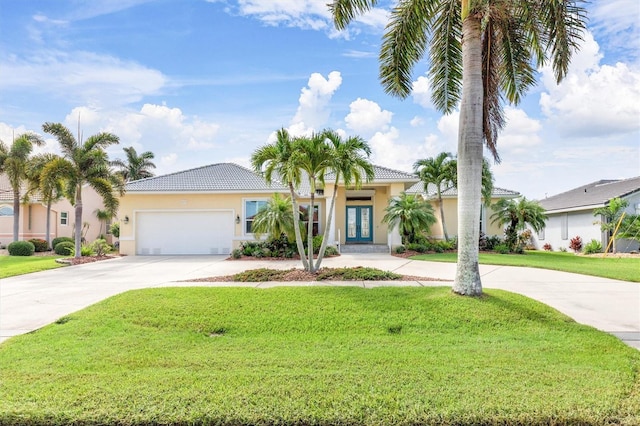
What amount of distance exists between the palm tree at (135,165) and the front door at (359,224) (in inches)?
1104

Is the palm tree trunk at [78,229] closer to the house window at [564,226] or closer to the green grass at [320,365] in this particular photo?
the green grass at [320,365]

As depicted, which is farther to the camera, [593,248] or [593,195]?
[593,195]

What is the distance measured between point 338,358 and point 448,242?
1653 cm

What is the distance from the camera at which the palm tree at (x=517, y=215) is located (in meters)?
18.4

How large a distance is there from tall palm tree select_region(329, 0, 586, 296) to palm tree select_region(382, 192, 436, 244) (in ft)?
28.0

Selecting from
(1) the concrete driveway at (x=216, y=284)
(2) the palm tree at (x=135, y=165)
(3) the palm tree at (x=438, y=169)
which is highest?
(2) the palm tree at (x=135, y=165)

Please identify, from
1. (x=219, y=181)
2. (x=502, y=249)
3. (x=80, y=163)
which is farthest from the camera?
(x=219, y=181)

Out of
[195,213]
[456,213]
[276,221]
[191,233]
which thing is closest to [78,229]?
[191,233]

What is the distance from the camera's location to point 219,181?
19.1 meters

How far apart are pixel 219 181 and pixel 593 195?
2469 centimetres

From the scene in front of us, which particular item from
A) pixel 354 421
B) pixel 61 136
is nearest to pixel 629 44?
pixel 354 421

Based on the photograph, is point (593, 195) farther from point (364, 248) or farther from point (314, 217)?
point (314, 217)

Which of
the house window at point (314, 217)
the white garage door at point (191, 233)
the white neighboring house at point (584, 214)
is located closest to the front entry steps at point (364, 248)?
the house window at point (314, 217)

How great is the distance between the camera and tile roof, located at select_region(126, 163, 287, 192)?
18203 millimetres
